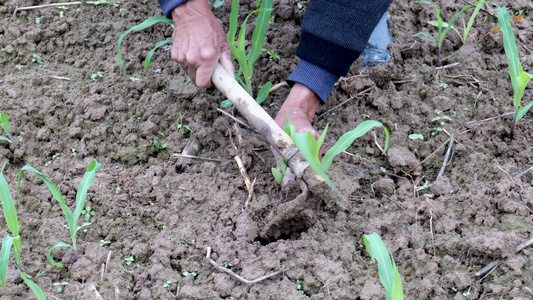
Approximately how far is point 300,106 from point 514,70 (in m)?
0.77

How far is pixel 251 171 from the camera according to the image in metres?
1.85

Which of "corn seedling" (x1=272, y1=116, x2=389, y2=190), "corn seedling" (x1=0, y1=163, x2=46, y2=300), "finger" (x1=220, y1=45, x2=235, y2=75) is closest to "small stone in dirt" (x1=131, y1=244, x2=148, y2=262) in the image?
"corn seedling" (x1=0, y1=163, x2=46, y2=300)

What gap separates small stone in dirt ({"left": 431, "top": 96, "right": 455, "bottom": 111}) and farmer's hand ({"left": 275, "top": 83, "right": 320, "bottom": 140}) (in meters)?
0.50

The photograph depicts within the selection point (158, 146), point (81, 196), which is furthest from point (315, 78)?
point (81, 196)

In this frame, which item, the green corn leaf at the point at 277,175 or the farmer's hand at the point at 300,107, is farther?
the farmer's hand at the point at 300,107

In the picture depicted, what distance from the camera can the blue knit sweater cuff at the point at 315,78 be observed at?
1.91 m

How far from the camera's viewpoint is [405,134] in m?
1.96

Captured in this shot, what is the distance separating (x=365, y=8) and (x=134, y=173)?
1039 mm

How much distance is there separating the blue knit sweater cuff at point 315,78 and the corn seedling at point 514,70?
624 mm

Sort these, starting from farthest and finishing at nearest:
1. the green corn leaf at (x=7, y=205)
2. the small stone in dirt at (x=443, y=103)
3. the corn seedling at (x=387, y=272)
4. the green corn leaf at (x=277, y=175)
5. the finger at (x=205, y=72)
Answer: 1. the small stone in dirt at (x=443, y=103)
2. the finger at (x=205, y=72)
3. the green corn leaf at (x=277, y=175)
4. the green corn leaf at (x=7, y=205)
5. the corn seedling at (x=387, y=272)

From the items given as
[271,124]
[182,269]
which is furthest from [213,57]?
[182,269]

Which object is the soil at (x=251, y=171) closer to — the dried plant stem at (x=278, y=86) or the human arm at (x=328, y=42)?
the dried plant stem at (x=278, y=86)

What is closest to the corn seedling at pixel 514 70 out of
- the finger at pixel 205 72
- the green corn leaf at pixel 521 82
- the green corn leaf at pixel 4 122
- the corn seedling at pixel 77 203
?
the green corn leaf at pixel 521 82

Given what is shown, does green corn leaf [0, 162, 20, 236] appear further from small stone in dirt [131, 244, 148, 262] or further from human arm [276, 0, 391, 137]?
human arm [276, 0, 391, 137]
